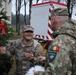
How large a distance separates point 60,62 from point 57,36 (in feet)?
0.77

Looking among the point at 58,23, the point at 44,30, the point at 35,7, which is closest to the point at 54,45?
the point at 58,23

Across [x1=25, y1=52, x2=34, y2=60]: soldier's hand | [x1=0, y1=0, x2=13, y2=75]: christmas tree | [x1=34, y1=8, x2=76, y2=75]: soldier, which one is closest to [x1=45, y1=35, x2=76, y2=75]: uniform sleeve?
[x1=34, y1=8, x2=76, y2=75]: soldier

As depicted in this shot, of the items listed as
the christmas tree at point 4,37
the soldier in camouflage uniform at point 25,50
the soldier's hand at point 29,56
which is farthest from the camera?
the christmas tree at point 4,37

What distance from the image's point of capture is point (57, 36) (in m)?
2.12

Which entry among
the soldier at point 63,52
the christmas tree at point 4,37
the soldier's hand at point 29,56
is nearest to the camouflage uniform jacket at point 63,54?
the soldier at point 63,52

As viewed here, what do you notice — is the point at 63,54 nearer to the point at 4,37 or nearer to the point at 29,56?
the point at 29,56

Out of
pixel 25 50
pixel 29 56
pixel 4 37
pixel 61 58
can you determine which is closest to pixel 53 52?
pixel 61 58

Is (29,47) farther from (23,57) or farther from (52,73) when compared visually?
(52,73)

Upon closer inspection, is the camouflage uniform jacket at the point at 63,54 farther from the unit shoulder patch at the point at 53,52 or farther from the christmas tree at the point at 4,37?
the christmas tree at the point at 4,37

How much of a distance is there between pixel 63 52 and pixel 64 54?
17mm

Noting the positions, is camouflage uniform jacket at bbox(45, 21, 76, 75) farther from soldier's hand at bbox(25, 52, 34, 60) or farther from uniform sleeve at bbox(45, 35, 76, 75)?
soldier's hand at bbox(25, 52, 34, 60)

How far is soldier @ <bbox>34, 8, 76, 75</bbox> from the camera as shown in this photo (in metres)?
2.00

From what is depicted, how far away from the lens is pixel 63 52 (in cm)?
199

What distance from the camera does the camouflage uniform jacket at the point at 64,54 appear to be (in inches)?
78.5
